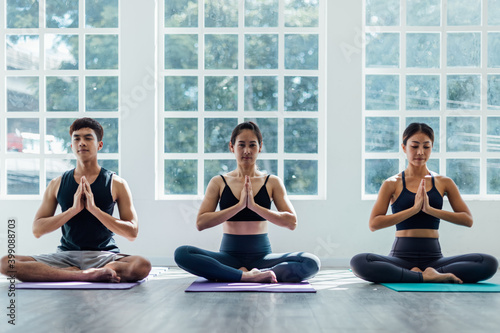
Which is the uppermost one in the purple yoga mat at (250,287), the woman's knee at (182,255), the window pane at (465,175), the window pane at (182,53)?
the window pane at (182,53)

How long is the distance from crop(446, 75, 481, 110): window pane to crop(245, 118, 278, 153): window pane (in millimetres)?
1519

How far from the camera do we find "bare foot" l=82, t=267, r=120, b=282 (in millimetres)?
3701

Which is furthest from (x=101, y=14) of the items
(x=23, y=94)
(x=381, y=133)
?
(x=381, y=133)

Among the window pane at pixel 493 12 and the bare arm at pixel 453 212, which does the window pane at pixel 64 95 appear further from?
the window pane at pixel 493 12

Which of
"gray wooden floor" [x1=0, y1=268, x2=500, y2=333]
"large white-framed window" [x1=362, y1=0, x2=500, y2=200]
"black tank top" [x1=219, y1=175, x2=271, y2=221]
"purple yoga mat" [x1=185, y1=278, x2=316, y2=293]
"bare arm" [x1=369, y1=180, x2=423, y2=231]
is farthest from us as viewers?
"large white-framed window" [x1=362, y1=0, x2=500, y2=200]

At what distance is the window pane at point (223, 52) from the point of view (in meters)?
5.43

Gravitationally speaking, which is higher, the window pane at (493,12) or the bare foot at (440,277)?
the window pane at (493,12)

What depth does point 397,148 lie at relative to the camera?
17.7ft

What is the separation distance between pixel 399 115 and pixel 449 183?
1319 mm

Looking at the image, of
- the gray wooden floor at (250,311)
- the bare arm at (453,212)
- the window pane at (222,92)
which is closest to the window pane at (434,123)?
the bare arm at (453,212)

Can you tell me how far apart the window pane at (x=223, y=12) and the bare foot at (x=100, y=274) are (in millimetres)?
2609

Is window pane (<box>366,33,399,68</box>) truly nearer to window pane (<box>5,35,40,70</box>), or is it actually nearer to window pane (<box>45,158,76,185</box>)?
window pane (<box>45,158,76,185</box>)

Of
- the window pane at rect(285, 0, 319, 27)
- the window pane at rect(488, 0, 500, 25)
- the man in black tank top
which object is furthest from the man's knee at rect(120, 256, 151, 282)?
the window pane at rect(488, 0, 500, 25)

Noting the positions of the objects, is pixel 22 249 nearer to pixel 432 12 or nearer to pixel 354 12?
pixel 354 12
